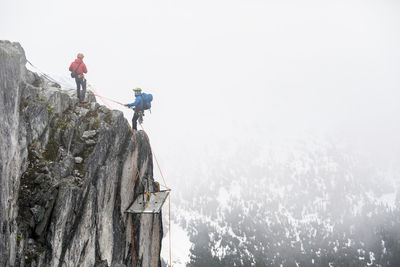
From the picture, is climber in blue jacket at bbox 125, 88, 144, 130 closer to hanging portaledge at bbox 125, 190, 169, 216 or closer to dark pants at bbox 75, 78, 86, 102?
dark pants at bbox 75, 78, 86, 102

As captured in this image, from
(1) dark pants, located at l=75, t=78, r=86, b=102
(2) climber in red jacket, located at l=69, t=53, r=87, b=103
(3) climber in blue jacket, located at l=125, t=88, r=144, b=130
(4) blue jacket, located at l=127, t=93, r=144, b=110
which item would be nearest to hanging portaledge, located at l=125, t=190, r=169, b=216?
(3) climber in blue jacket, located at l=125, t=88, r=144, b=130

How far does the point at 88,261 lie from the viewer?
46.8 feet

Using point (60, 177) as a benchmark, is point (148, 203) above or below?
below

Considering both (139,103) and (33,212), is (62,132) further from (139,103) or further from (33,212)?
(139,103)

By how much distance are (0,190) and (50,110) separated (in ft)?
21.4

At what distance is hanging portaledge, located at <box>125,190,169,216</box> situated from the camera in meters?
18.2

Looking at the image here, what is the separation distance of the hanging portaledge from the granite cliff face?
27.4 inches

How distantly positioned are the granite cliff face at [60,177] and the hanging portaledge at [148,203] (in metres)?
0.69

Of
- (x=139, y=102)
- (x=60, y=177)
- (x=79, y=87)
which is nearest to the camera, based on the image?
(x=60, y=177)

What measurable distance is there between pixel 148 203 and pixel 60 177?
7.35 meters

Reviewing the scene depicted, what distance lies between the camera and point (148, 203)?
19297 millimetres

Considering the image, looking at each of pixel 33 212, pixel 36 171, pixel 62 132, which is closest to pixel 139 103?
pixel 62 132

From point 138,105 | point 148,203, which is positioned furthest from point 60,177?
point 138,105

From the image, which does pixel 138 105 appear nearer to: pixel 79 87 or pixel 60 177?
pixel 79 87
